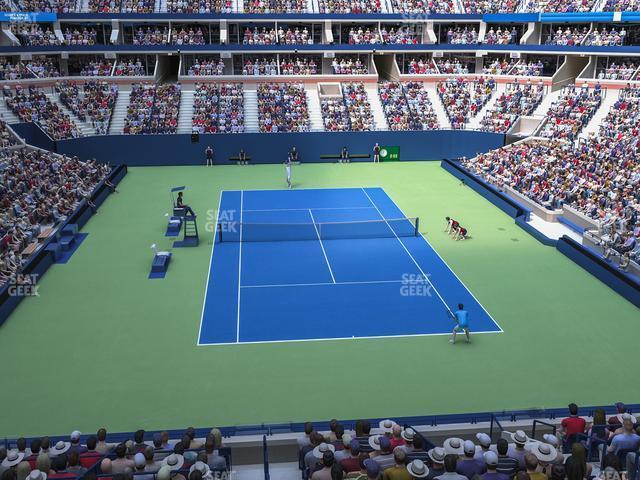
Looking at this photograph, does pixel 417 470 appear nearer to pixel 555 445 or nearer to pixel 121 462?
pixel 555 445

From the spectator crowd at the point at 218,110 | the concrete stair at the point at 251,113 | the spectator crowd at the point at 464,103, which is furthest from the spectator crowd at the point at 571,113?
the spectator crowd at the point at 218,110

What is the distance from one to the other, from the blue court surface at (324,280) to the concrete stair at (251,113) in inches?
575

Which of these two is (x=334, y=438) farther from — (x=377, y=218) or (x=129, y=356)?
(x=377, y=218)

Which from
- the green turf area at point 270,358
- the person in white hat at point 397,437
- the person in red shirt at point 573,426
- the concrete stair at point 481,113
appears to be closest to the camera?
the person in white hat at point 397,437

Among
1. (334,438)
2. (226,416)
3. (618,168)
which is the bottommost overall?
(226,416)

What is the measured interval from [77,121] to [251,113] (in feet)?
40.2

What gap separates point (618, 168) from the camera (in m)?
31.0

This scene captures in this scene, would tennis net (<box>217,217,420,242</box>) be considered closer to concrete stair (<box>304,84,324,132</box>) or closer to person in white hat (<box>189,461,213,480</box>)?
person in white hat (<box>189,461,213,480</box>)

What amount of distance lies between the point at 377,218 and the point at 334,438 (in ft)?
65.6

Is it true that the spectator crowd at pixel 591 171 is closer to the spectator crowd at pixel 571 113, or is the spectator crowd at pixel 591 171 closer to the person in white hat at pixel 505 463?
the spectator crowd at pixel 571 113

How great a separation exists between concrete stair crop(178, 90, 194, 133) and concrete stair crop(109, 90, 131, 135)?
4008 mm

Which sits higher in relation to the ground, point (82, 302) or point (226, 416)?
point (82, 302)

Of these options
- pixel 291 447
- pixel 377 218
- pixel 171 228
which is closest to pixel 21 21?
pixel 171 228

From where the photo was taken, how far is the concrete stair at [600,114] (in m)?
39.5
